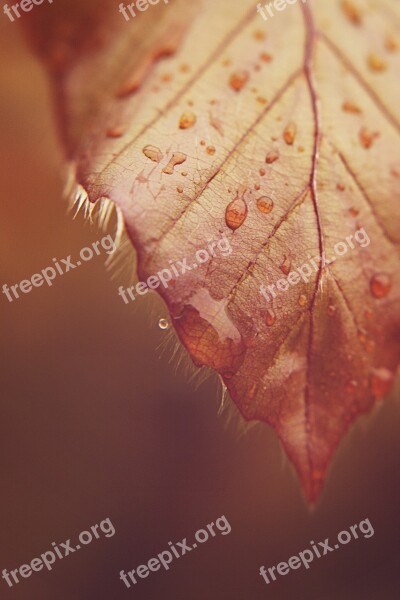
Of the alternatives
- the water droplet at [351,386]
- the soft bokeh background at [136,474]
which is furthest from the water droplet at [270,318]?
the soft bokeh background at [136,474]

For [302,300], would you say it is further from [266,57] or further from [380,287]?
[266,57]

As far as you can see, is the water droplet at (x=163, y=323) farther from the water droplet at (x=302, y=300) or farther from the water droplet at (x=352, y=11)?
the water droplet at (x=352, y=11)

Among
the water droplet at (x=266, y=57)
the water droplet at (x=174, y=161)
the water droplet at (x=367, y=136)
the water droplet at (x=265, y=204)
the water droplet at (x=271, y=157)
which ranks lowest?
the water droplet at (x=265, y=204)

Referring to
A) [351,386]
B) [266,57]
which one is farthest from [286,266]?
[266,57]

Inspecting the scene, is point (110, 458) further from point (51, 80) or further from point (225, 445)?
point (51, 80)

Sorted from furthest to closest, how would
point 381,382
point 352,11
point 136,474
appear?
point 136,474 → point 352,11 → point 381,382

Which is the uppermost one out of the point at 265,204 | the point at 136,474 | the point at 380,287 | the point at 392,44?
the point at 392,44

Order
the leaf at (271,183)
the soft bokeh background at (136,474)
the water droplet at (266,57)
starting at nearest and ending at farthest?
the leaf at (271,183)
the water droplet at (266,57)
the soft bokeh background at (136,474)
